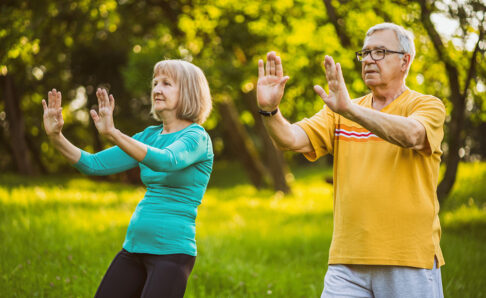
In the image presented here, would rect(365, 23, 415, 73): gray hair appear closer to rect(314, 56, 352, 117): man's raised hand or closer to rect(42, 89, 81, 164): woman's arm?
rect(314, 56, 352, 117): man's raised hand

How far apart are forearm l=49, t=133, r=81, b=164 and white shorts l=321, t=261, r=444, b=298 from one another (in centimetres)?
167

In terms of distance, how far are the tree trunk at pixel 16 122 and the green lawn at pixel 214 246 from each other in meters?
8.70

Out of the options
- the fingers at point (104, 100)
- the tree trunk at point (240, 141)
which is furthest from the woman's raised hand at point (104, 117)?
the tree trunk at point (240, 141)

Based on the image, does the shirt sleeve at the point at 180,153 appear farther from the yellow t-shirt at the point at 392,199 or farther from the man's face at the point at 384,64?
the man's face at the point at 384,64

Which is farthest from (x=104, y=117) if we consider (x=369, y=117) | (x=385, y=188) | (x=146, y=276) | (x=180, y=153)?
(x=385, y=188)

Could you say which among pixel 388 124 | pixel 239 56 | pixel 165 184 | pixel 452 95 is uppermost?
pixel 239 56

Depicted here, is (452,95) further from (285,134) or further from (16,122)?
(16,122)

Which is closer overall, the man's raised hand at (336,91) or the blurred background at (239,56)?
the man's raised hand at (336,91)

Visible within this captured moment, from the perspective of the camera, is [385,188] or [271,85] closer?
[385,188]

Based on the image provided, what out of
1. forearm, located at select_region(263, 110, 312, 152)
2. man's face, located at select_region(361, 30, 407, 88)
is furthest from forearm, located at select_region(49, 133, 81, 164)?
man's face, located at select_region(361, 30, 407, 88)

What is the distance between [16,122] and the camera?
1777 cm

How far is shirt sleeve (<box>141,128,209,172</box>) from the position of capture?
2.59 metres

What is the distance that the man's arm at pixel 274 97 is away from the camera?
9.05ft

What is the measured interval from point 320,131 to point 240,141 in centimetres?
1284
